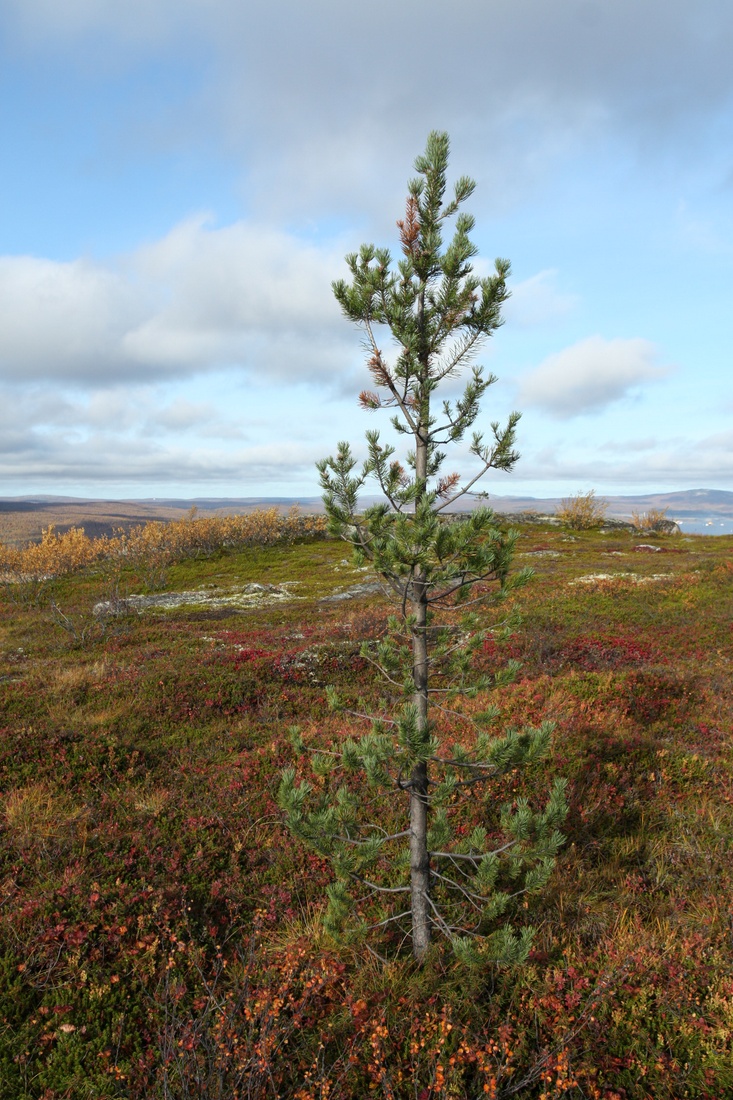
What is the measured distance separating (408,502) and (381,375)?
1326 millimetres

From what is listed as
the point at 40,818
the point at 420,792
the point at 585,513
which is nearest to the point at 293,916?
the point at 420,792

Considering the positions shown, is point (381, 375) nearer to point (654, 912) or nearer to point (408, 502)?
point (408, 502)

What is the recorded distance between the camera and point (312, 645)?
1739cm

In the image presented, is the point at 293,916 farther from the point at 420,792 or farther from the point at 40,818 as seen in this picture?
the point at 40,818

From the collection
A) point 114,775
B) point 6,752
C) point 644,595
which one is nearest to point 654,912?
point 114,775

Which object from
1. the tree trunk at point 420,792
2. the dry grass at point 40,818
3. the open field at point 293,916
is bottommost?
the open field at point 293,916

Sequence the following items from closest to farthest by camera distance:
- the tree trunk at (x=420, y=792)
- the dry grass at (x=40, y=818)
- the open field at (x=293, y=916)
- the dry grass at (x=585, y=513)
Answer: the open field at (x=293, y=916), the tree trunk at (x=420, y=792), the dry grass at (x=40, y=818), the dry grass at (x=585, y=513)

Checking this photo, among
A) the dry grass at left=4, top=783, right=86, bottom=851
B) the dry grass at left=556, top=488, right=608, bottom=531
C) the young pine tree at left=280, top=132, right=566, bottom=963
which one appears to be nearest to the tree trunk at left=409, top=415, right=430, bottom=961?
the young pine tree at left=280, top=132, right=566, bottom=963

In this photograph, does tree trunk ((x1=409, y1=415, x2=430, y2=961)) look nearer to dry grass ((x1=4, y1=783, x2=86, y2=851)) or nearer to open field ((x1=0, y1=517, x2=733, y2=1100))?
open field ((x1=0, y1=517, x2=733, y2=1100))

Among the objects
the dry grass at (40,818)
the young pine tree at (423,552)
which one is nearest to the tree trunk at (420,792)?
the young pine tree at (423,552)

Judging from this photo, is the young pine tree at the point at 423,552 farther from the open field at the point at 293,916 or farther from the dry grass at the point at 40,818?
the dry grass at the point at 40,818

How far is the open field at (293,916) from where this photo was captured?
4.52m

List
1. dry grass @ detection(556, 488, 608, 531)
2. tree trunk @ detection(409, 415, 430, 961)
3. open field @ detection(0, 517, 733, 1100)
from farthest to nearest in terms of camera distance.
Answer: dry grass @ detection(556, 488, 608, 531)
tree trunk @ detection(409, 415, 430, 961)
open field @ detection(0, 517, 733, 1100)

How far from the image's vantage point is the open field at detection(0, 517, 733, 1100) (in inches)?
178
